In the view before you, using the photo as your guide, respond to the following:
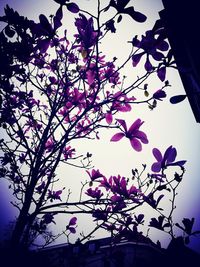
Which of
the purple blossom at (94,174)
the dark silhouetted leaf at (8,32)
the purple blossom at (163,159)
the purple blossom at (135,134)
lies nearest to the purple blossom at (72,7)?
the dark silhouetted leaf at (8,32)

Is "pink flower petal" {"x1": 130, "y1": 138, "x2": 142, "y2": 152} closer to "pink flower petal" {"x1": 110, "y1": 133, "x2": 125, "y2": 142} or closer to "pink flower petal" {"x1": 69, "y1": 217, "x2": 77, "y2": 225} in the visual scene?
"pink flower petal" {"x1": 110, "y1": 133, "x2": 125, "y2": 142}

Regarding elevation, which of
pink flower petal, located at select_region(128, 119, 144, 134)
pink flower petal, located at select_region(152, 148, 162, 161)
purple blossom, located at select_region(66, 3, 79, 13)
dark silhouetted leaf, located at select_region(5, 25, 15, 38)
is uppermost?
dark silhouetted leaf, located at select_region(5, 25, 15, 38)

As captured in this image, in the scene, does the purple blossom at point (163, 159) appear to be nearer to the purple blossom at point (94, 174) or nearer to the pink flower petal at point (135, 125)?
the pink flower petal at point (135, 125)

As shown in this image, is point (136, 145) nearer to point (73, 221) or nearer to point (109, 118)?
point (109, 118)

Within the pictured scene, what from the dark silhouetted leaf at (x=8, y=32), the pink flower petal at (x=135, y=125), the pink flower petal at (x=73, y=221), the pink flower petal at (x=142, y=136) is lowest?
the pink flower petal at (x=73, y=221)

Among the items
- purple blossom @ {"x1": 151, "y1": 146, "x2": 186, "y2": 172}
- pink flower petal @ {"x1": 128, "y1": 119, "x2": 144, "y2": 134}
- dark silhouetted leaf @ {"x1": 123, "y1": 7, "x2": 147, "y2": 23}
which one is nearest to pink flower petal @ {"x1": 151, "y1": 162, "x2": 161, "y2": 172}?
purple blossom @ {"x1": 151, "y1": 146, "x2": 186, "y2": 172}

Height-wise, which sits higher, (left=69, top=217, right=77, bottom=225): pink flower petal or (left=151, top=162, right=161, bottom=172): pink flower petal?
(left=151, top=162, right=161, bottom=172): pink flower petal

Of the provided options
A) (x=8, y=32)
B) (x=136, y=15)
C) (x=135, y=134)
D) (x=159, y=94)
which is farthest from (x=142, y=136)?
(x=8, y=32)

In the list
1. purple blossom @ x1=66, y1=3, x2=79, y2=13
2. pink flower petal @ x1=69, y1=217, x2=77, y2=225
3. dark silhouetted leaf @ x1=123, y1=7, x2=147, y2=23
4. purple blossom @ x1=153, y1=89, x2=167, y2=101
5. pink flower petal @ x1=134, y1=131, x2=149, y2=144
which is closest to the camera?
dark silhouetted leaf @ x1=123, y1=7, x2=147, y2=23

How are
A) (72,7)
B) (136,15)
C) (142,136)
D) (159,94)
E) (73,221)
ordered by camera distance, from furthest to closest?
(73,221)
(159,94)
(142,136)
(72,7)
(136,15)

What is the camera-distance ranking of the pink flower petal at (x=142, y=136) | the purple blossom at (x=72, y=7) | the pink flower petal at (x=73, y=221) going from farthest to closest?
the pink flower petal at (x=73, y=221) < the pink flower petal at (x=142, y=136) < the purple blossom at (x=72, y=7)

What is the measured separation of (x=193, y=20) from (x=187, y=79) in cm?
106

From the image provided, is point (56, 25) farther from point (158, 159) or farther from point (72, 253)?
point (72, 253)

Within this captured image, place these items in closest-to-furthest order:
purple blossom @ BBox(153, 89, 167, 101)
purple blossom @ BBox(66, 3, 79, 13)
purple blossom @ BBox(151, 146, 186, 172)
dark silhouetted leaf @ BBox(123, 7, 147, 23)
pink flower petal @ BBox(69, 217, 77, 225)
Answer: dark silhouetted leaf @ BBox(123, 7, 147, 23)
purple blossom @ BBox(66, 3, 79, 13)
purple blossom @ BBox(151, 146, 186, 172)
purple blossom @ BBox(153, 89, 167, 101)
pink flower petal @ BBox(69, 217, 77, 225)
